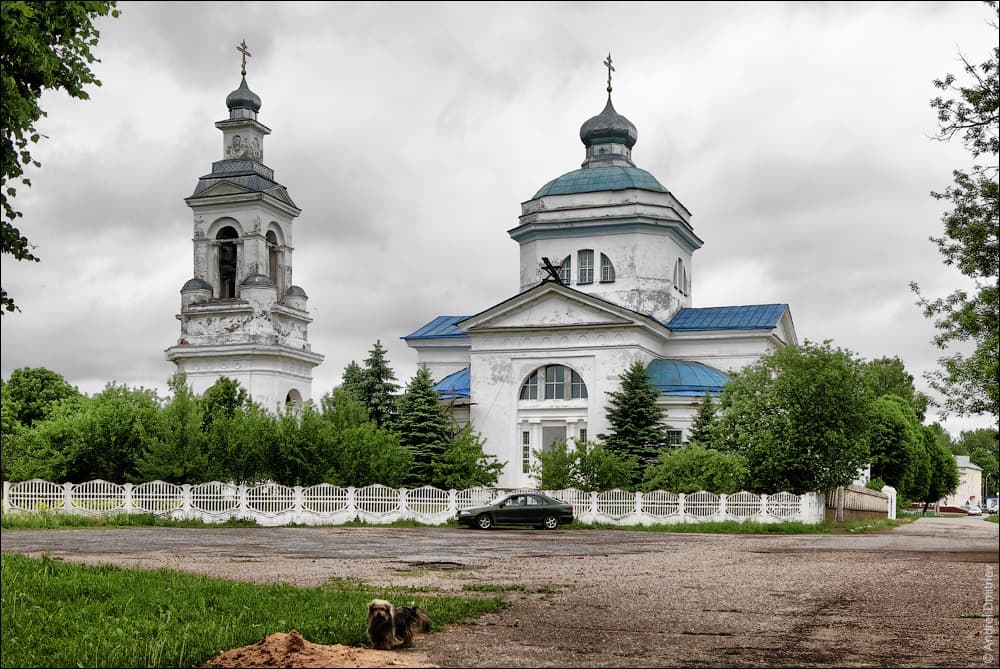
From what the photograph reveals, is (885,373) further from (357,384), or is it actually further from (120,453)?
(120,453)

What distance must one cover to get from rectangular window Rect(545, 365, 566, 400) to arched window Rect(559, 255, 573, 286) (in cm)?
553

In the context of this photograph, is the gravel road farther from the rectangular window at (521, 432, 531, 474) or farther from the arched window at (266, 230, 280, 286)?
the arched window at (266, 230, 280, 286)

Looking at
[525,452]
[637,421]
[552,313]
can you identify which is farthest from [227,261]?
[637,421]

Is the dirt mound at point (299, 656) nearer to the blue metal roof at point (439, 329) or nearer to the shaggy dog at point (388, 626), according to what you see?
the shaggy dog at point (388, 626)

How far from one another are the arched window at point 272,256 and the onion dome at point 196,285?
2.84 metres

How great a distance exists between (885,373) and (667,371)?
155ft

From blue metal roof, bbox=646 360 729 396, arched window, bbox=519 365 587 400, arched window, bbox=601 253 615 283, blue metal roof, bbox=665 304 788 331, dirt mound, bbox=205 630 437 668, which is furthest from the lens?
arched window, bbox=601 253 615 283

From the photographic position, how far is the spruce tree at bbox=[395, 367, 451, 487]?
3875 cm

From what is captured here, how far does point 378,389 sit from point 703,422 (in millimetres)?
12702

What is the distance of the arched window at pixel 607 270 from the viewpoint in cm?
4831

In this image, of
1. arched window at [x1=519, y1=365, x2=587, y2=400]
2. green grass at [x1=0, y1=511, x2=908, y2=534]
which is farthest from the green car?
arched window at [x1=519, y1=365, x2=587, y2=400]

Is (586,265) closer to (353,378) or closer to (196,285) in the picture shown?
(353,378)

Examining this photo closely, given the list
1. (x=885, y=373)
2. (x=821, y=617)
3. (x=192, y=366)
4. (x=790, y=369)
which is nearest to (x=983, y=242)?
(x=821, y=617)

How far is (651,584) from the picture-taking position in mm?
14875
